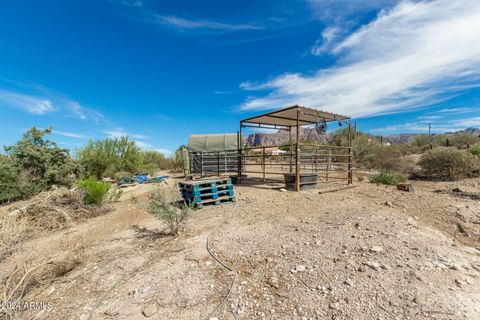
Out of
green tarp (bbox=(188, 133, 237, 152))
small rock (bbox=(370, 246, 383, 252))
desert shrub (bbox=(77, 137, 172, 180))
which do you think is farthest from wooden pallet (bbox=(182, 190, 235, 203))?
green tarp (bbox=(188, 133, 237, 152))

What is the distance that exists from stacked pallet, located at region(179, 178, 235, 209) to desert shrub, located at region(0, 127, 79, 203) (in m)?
4.95

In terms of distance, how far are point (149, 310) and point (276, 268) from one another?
4.19 feet

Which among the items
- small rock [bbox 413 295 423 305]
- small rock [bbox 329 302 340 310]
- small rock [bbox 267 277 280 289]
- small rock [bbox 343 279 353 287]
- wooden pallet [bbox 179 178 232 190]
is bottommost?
small rock [bbox 267 277 280 289]

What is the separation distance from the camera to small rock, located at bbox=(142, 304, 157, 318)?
183 cm

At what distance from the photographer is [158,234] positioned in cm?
362

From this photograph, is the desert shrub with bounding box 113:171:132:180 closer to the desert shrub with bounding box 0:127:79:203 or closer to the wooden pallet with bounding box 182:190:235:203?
the desert shrub with bounding box 0:127:79:203

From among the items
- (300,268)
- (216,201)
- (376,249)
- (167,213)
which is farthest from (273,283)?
(216,201)

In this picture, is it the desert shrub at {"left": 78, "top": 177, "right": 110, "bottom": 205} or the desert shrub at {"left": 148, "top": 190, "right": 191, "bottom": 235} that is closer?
the desert shrub at {"left": 148, "top": 190, "right": 191, "bottom": 235}

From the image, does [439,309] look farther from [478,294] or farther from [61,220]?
[61,220]

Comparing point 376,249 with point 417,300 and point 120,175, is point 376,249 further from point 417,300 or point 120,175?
point 120,175

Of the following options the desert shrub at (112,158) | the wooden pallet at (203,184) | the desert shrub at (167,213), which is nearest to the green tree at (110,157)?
the desert shrub at (112,158)

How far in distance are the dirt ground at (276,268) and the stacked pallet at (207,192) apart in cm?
88

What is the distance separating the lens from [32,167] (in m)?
6.96

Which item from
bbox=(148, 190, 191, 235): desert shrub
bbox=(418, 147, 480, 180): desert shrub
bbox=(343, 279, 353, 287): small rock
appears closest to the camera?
bbox=(343, 279, 353, 287): small rock
